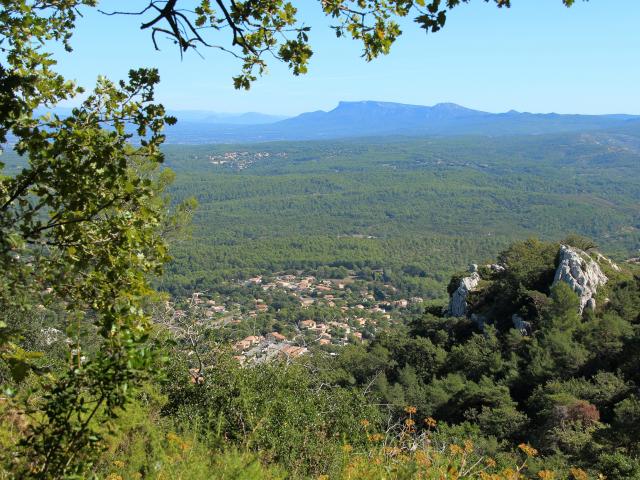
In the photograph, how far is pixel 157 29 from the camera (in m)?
2.17

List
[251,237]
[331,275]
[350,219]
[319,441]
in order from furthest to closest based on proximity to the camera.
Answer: [350,219] < [251,237] < [331,275] < [319,441]

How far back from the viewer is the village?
34.6 metres

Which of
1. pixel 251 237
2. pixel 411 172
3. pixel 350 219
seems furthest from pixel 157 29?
pixel 411 172

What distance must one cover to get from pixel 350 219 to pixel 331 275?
30.8m

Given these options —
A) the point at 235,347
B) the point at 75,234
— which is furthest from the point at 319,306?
the point at 75,234

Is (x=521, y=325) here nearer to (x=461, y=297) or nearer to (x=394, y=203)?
(x=461, y=297)

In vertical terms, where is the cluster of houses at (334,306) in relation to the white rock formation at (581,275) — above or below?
below

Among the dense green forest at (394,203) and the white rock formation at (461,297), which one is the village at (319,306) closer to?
the dense green forest at (394,203)

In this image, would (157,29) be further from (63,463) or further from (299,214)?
(299,214)

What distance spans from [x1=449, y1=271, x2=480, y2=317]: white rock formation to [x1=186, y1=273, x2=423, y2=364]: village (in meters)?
5.80

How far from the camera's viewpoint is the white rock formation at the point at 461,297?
67.6 ft

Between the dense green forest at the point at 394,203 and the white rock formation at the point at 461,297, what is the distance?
20619 millimetres

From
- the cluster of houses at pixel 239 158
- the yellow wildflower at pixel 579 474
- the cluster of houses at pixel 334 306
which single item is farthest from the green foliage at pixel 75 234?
the cluster of houses at pixel 239 158

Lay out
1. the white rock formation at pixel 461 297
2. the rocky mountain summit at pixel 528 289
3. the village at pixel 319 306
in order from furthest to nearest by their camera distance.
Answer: the village at pixel 319 306 → the white rock formation at pixel 461 297 → the rocky mountain summit at pixel 528 289
